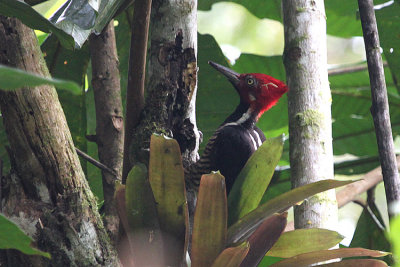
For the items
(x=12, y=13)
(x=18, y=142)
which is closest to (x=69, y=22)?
(x=12, y=13)

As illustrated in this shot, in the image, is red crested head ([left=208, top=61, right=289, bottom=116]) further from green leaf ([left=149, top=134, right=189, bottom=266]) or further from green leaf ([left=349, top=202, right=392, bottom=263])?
green leaf ([left=149, top=134, right=189, bottom=266])

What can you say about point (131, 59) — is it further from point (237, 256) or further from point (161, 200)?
point (237, 256)

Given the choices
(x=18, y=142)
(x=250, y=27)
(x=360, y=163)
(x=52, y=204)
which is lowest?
(x=52, y=204)

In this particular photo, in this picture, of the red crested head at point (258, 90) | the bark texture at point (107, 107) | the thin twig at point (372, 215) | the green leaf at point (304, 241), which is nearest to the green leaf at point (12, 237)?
the green leaf at point (304, 241)

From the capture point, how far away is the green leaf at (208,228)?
1.35 m

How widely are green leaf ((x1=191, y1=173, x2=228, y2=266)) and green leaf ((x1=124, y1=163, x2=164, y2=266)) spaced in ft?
0.33

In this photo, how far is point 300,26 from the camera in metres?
1.76

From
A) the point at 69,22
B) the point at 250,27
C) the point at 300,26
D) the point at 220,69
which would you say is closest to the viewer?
the point at 69,22

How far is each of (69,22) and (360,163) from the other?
1.76 metres

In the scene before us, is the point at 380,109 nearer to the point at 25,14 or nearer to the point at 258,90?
the point at 25,14

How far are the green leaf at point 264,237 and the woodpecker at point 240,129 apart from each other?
0.65 meters

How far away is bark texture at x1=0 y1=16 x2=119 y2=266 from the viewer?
1241mm

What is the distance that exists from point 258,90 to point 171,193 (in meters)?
1.56

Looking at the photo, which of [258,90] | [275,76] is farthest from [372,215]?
[275,76]
